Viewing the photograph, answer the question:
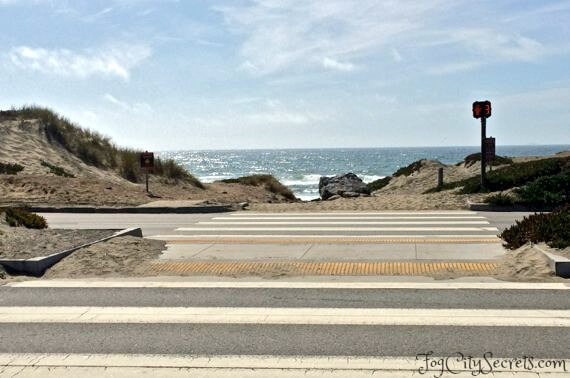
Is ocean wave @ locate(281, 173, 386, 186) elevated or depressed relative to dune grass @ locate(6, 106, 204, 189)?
depressed

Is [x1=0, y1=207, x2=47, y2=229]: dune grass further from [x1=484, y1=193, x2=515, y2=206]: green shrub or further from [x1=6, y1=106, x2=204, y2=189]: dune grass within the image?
[x1=6, y1=106, x2=204, y2=189]: dune grass

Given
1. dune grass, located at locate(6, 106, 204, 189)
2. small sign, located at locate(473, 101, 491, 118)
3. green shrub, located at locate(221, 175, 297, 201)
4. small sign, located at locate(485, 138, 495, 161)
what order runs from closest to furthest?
small sign, located at locate(473, 101, 491, 118)
small sign, located at locate(485, 138, 495, 161)
dune grass, located at locate(6, 106, 204, 189)
green shrub, located at locate(221, 175, 297, 201)

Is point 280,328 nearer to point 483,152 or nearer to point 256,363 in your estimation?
point 256,363

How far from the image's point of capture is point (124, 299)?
7332mm

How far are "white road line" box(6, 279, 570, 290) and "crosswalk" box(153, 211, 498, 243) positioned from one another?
411cm

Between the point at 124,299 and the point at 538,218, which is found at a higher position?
the point at 538,218

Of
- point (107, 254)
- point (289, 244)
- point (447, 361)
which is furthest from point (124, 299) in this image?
point (289, 244)

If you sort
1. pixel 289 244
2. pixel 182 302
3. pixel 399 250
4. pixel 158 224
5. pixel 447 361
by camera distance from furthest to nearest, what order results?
1. pixel 158 224
2. pixel 289 244
3. pixel 399 250
4. pixel 182 302
5. pixel 447 361

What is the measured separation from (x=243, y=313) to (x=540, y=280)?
3918mm

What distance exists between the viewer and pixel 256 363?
202 inches

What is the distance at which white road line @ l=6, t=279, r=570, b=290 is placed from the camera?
754 cm

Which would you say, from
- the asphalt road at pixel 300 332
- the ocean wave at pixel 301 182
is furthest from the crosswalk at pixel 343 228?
the ocean wave at pixel 301 182

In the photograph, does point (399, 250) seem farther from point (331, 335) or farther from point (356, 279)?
point (331, 335)

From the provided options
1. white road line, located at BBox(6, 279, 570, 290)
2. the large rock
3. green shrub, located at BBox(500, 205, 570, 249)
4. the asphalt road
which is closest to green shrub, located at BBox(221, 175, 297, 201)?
the large rock
